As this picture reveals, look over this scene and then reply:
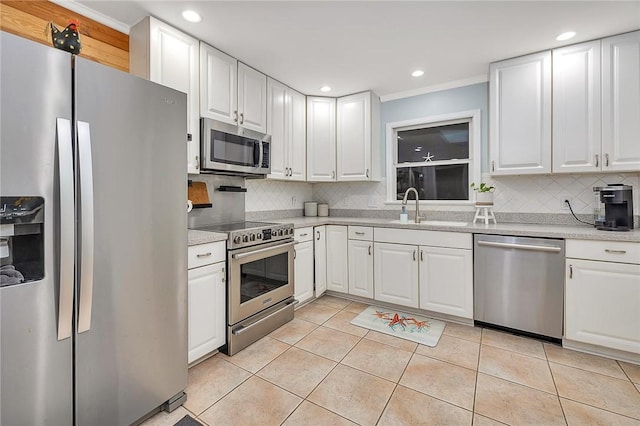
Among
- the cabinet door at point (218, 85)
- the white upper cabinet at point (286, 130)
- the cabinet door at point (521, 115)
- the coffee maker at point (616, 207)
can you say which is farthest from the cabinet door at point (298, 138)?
the coffee maker at point (616, 207)

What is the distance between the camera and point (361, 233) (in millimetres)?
3213

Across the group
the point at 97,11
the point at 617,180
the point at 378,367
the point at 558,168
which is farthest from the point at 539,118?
the point at 97,11

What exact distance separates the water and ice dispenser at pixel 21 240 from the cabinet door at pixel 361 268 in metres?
2.60

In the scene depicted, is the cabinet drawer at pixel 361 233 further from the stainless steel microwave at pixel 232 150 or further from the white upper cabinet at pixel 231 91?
the white upper cabinet at pixel 231 91

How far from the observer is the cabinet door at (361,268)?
125 inches

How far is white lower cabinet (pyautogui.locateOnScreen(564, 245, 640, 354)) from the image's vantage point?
203 cm

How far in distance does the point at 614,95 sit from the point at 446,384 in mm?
2578

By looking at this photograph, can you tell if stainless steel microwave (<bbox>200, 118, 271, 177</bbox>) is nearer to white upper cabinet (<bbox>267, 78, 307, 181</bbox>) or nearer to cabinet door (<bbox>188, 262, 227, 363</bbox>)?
white upper cabinet (<bbox>267, 78, 307, 181</bbox>)

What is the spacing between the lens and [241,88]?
108 inches

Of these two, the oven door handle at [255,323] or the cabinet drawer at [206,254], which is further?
the oven door handle at [255,323]

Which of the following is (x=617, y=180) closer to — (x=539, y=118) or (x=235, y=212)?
(x=539, y=118)

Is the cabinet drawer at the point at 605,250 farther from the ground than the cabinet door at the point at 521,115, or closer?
closer

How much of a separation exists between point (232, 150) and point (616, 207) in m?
3.15

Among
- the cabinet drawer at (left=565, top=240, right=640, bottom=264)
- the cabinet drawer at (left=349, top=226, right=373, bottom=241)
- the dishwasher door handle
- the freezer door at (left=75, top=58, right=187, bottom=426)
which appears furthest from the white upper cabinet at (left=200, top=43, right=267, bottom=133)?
the cabinet drawer at (left=565, top=240, right=640, bottom=264)
